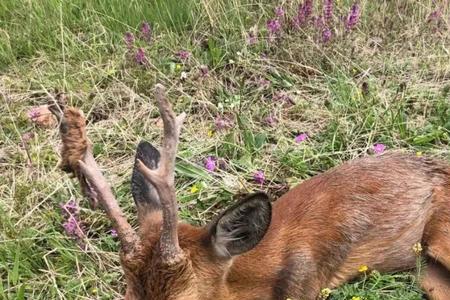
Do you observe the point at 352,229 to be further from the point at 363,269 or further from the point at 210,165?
the point at 210,165

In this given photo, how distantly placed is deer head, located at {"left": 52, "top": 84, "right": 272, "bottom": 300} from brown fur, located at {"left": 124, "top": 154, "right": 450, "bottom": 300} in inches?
12.6

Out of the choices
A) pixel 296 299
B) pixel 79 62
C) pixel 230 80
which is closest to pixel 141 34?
pixel 79 62

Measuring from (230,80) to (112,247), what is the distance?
1.81 m

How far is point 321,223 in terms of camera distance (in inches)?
152

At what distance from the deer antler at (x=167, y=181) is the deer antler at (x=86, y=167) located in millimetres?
144

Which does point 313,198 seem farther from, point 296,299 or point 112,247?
point 112,247

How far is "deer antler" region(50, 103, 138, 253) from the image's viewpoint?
306 cm

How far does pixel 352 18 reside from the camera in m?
5.72

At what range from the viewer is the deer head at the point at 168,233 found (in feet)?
9.80

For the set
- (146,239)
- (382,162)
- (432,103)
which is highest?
(146,239)

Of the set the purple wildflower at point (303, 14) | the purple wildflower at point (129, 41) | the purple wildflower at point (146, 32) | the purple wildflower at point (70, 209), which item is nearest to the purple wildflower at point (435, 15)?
the purple wildflower at point (303, 14)

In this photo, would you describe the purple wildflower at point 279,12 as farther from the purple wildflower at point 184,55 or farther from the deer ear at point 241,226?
the deer ear at point 241,226

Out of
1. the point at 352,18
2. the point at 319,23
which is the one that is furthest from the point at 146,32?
the point at 352,18

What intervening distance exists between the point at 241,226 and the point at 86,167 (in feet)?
2.14
